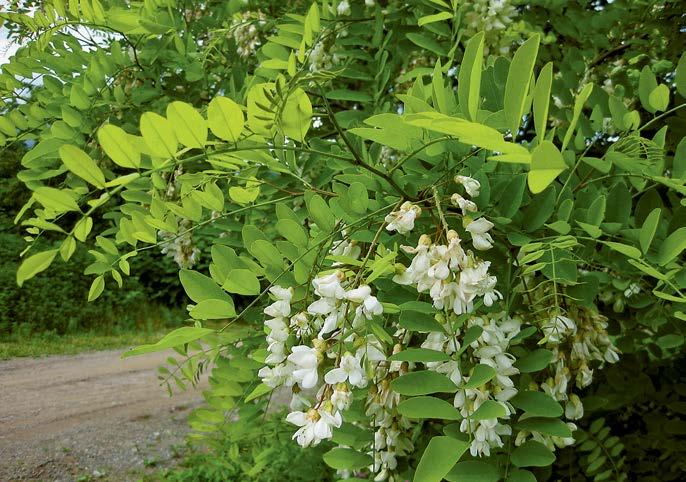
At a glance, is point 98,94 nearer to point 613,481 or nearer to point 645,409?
point 613,481

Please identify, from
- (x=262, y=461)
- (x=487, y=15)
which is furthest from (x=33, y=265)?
(x=262, y=461)

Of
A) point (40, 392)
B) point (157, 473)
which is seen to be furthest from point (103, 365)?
point (40, 392)

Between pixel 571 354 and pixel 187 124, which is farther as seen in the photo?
pixel 571 354

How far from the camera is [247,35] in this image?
61.4 inches

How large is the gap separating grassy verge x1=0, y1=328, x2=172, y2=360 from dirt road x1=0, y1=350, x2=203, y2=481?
0.03 metres

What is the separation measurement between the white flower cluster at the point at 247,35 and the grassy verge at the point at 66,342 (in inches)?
40.7

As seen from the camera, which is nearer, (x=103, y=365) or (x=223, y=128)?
(x=223, y=128)

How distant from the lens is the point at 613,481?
4.16ft

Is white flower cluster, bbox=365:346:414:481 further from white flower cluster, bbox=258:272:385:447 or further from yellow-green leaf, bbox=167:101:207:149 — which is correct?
yellow-green leaf, bbox=167:101:207:149

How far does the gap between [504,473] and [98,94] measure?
0.99m

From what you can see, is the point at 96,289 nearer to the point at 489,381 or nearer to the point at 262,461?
the point at 489,381

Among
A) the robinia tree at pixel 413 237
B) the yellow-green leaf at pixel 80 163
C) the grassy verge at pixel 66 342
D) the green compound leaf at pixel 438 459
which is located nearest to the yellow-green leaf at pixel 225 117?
the robinia tree at pixel 413 237

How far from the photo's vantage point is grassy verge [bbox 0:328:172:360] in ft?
5.29

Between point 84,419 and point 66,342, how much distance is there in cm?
29
